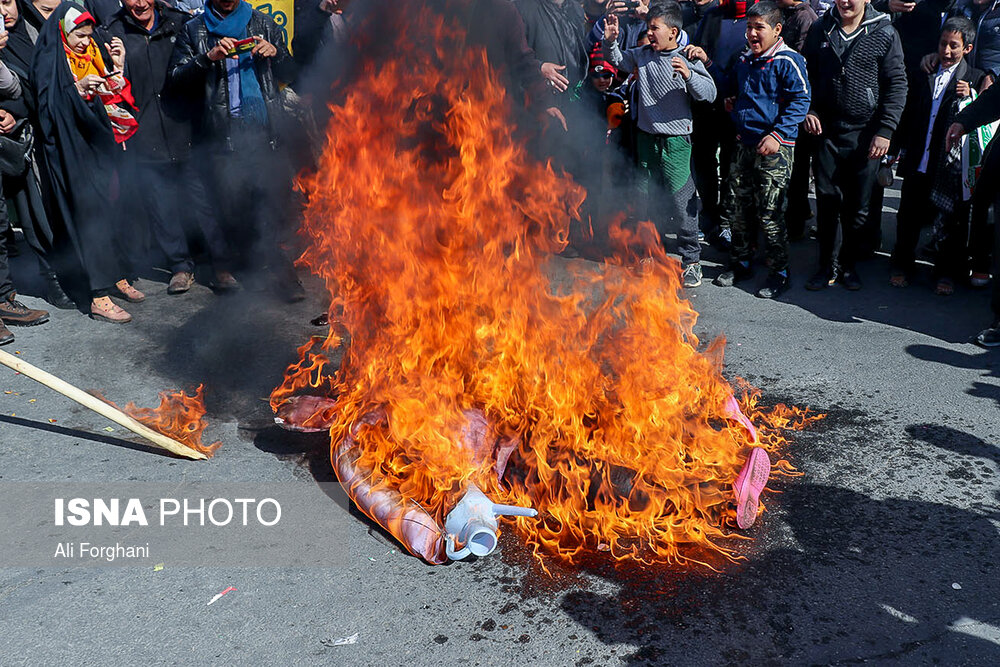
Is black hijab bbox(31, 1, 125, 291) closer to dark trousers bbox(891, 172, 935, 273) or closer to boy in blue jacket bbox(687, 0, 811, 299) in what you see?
boy in blue jacket bbox(687, 0, 811, 299)

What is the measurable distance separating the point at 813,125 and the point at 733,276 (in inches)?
55.2

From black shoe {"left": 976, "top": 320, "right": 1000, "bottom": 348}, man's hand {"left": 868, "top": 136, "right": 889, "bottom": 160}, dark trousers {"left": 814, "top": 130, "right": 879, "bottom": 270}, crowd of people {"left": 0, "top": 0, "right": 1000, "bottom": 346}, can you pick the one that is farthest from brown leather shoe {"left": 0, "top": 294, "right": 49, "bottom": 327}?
black shoe {"left": 976, "top": 320, "right": 1000, "bottom": 348}

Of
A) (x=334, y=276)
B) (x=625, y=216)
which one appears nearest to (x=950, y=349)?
(x=625, y=216)

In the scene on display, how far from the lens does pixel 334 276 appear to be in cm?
469

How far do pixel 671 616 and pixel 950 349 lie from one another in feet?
12.1

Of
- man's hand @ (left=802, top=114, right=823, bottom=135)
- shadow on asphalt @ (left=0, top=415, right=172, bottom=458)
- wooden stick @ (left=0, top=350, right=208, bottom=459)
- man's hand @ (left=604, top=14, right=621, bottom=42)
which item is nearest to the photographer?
wooden stick @ (left=0, top=350, right=208, bottom=459)

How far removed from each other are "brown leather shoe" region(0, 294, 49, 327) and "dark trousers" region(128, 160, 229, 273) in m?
1.19

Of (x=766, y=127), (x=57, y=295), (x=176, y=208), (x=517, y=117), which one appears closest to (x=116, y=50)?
(x=176, y=208)

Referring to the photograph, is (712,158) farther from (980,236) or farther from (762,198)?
(980,236)

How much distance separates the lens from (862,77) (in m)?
6.90

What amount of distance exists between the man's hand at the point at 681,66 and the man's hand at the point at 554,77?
0.99 meters

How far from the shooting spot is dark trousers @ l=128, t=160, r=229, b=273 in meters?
7.34

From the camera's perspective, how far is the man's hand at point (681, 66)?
23.4 feet

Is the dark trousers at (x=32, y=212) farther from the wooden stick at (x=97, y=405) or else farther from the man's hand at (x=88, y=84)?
the wooden stick at (x=97, y=405)
